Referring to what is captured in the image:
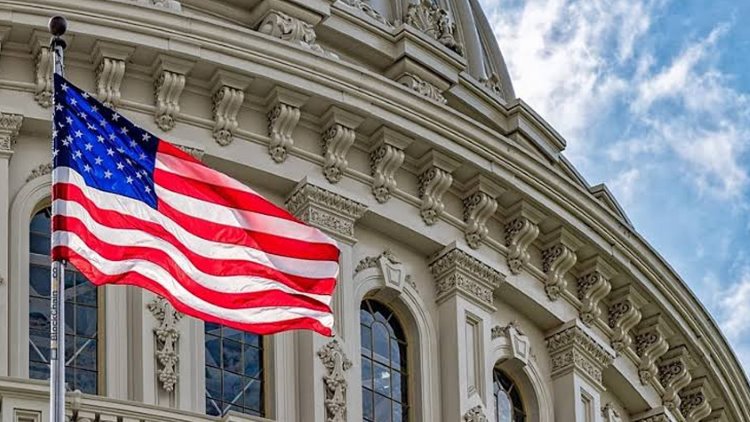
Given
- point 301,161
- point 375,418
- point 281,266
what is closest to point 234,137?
point 301,161

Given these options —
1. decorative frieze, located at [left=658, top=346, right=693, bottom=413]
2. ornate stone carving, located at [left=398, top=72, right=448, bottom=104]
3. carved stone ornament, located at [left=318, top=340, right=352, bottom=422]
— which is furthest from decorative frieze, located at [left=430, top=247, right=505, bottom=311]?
decorative frieze, located at [left=658, top=346, right=693, bottom=413]

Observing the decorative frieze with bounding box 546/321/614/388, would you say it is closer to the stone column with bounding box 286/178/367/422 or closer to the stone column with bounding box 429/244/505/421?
the stone column with bounding box 429/244/505/421

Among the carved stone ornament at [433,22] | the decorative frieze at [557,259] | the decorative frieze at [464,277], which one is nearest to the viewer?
the decorative frieze at [464,277]

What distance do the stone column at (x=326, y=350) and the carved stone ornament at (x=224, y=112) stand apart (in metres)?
1.30

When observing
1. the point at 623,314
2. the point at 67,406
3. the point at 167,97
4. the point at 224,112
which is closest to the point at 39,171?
the point at 167,97

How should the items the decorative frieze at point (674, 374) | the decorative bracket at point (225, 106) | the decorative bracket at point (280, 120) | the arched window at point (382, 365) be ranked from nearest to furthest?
the decorative bracket at point (225, 106) < the decorative bracket at point (280, 120) < the arched window at point (382, 365) < the decorative frieze at point (674, 374)

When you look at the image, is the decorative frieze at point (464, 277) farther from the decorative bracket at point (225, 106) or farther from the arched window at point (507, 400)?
the decorative bracket at point (225, 106)

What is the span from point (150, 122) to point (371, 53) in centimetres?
688

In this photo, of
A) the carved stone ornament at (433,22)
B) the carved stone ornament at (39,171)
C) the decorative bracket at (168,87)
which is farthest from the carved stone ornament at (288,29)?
the carved stone ornament at (39,171)

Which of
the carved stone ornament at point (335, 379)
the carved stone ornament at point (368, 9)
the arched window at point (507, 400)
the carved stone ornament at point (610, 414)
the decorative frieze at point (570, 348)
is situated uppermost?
the carved stone ornament at point (368, 9)

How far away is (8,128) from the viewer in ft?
141

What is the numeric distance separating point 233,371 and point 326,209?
9.57 ft

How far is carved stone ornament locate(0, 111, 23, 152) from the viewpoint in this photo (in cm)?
4281

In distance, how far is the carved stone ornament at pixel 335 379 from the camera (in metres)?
43.8
